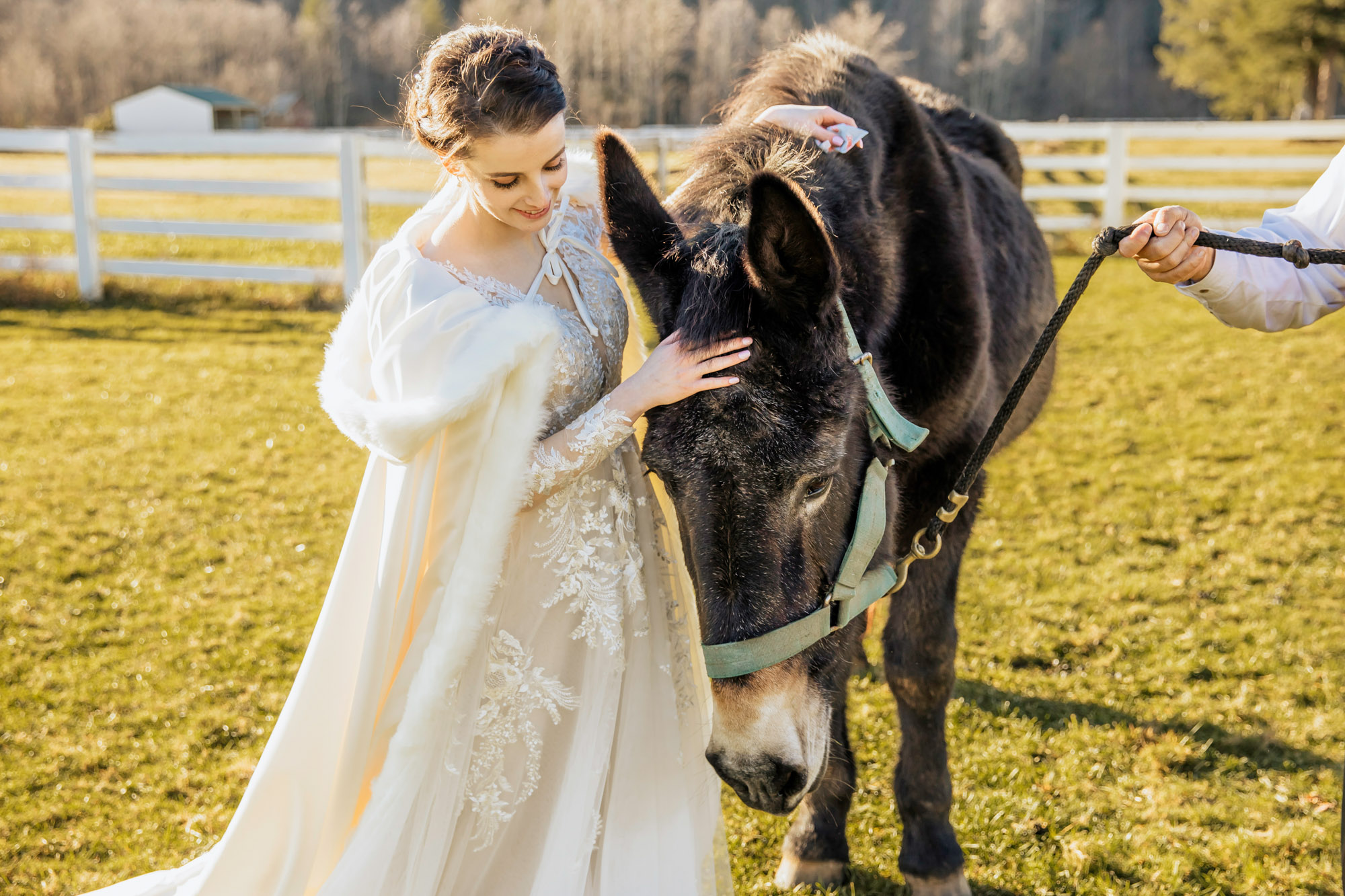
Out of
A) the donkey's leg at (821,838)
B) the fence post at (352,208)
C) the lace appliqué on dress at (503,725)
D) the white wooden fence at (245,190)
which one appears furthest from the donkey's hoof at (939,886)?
the fence post at (352,208)

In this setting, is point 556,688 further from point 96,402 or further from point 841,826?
point 96,402

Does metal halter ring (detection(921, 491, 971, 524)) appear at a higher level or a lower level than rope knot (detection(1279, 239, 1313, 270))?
lower

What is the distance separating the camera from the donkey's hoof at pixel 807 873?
2646 mm

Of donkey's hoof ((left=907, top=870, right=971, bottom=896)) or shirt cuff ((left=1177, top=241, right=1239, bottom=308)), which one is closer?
shirt cuff ((left=1177, top=241, right=1239, bottom=308))

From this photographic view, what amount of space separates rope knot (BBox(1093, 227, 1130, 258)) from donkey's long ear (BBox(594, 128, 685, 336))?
82 centimetres

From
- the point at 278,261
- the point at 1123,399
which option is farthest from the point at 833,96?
the point at 278,261

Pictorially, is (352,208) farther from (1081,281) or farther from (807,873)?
(1081,281)

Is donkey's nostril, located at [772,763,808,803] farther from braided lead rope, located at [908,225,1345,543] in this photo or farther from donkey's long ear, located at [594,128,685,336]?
donkey's long ear, located at [594,128,685,336]

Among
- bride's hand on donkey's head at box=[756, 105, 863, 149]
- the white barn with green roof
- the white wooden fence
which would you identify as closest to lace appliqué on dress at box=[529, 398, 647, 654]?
bride's hand on donkey's head at box=[756, 105, 863, 149]

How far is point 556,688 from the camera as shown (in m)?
2.08

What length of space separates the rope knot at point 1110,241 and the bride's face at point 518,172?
115 cm

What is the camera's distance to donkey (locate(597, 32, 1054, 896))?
1.66 m

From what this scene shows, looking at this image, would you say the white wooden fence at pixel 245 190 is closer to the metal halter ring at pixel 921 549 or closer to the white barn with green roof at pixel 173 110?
the metal halter ring at pixel 921 549

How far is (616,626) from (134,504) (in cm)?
450
